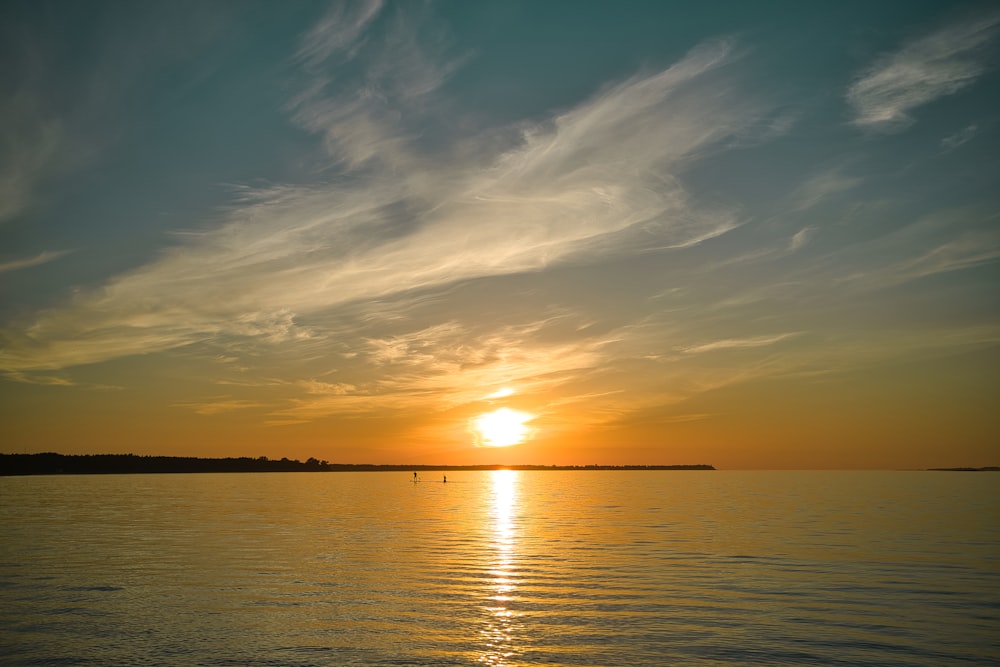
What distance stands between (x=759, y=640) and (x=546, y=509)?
232 feet

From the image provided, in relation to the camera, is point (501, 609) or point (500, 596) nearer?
point (501, 609)

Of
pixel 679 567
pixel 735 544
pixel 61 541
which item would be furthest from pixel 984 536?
pixel 61 541

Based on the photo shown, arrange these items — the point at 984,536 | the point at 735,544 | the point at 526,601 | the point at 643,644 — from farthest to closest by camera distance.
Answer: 1. the point at 984,536
2. the point at 735,544
3. the point at 526,601
4. the point at 643,644

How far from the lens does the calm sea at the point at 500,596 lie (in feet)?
74.3

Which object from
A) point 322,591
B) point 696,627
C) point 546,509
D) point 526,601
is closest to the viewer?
point 696,627

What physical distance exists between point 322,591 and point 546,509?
6370 centimetres

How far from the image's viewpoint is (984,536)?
5503 centimetres

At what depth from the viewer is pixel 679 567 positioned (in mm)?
39250

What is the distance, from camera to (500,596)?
1215 inches

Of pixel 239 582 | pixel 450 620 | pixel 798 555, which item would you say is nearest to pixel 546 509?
pixel 798 555

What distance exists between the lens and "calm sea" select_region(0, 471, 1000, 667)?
22.6 meters

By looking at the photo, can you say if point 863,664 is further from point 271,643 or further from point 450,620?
point 271,643

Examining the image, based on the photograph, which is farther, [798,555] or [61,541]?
[61,541]

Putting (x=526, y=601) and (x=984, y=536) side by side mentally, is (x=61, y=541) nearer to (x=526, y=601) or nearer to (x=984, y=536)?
(x=526, y=601)
